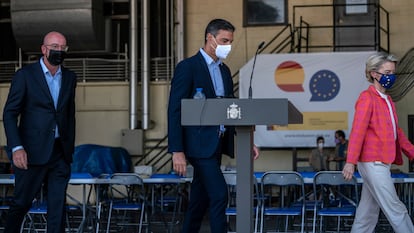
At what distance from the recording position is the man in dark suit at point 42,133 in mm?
4949

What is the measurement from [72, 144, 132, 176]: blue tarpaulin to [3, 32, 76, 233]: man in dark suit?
825 centimetres

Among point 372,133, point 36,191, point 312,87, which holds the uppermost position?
point 312,87

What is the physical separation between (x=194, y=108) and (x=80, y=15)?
11.3m

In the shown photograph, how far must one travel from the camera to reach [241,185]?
3801mm

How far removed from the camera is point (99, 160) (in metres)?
13.6

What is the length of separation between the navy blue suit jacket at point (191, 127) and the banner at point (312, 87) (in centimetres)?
858

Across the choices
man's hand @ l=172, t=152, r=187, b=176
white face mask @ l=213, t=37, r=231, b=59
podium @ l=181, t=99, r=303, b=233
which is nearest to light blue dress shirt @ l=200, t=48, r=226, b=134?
white face mask @ l=213, t=37, r=231, b=59

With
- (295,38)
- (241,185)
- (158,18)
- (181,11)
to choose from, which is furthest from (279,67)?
(241,185)

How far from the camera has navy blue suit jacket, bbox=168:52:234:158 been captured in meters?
4.45

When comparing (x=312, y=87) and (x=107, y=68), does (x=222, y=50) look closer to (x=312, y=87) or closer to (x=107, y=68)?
(x=312, y=87)

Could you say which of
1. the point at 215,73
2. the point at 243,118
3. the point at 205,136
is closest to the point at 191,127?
the point at 205,136

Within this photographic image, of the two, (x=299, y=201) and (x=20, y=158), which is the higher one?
(x=20, y=158)

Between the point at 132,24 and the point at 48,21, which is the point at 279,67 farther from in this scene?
the point at 48,21

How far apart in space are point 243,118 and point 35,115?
6.31 ft
